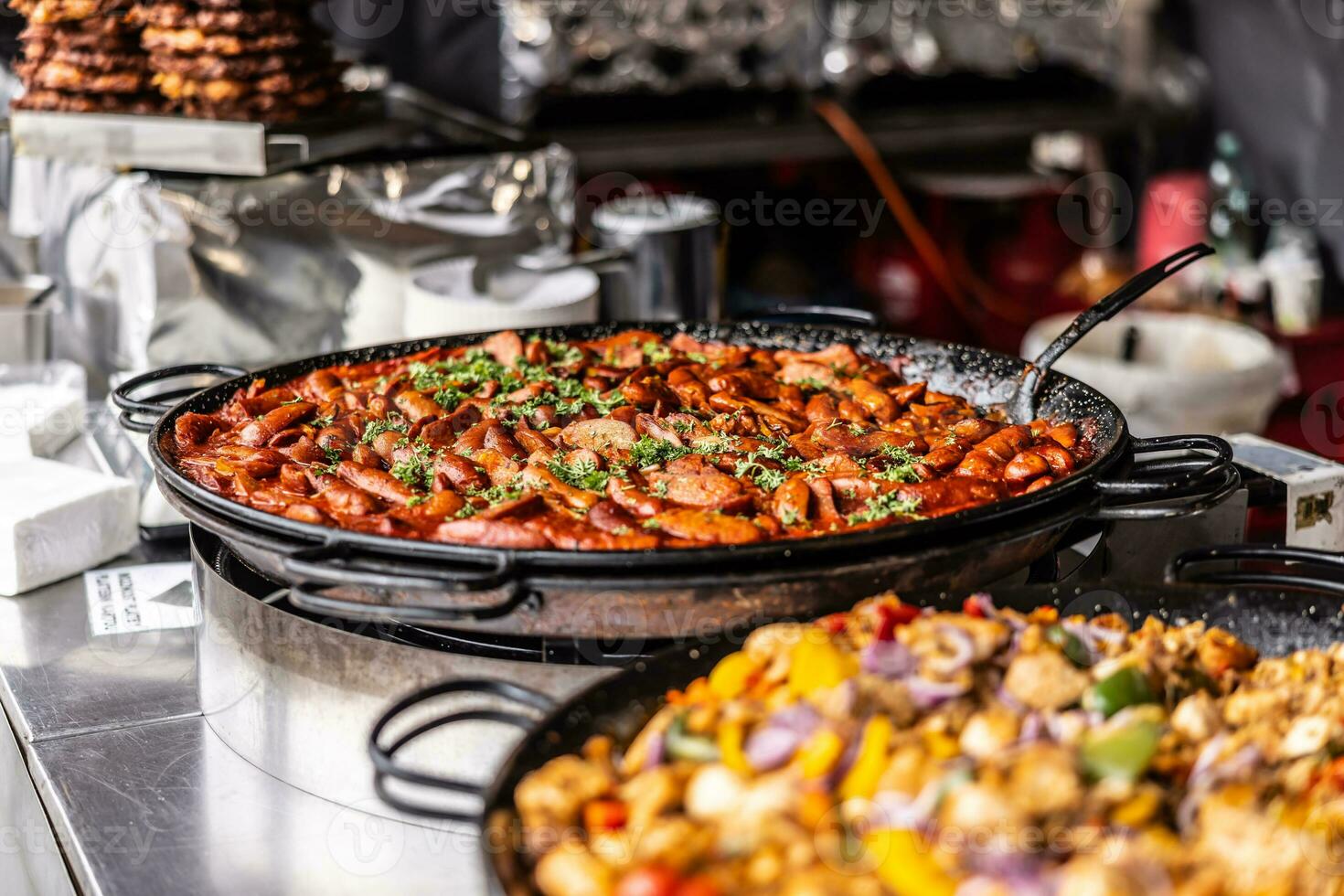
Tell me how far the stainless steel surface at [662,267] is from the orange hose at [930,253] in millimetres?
2323

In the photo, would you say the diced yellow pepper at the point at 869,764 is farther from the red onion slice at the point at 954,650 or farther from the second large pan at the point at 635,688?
the second large pan at the point at 635,688

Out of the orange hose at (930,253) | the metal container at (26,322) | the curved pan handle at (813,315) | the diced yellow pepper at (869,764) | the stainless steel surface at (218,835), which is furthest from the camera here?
the orange hose at (930,253)

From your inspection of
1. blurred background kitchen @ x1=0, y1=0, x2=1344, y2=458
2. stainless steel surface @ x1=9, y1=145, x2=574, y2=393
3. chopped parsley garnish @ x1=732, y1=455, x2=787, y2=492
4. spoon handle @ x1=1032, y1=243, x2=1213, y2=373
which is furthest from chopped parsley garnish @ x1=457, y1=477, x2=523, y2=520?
stainless steel surface @ x1=9, y1=145, x2=574, y2=393

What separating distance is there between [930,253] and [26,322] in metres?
3.68

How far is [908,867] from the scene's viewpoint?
101 cm

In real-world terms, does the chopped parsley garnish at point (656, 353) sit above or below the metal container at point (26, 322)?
above

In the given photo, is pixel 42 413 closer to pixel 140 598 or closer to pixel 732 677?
pixel 140 598

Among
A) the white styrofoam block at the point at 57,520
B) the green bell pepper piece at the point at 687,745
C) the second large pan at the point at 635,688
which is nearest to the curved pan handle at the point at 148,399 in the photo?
the white styrofoam block at the point at 57,520

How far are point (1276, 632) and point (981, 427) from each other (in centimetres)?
59

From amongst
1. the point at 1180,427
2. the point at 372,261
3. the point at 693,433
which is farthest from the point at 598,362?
the point at 1180,427

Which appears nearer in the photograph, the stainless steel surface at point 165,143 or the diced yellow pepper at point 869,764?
the diced yellow pepper at point 869,764

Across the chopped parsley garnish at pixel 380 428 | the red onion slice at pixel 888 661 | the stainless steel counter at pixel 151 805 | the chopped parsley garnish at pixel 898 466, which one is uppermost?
the chopped parsley garnish at pixel 898 466

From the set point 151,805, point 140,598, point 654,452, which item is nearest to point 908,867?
point 654,452

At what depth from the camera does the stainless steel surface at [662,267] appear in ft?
10.4
